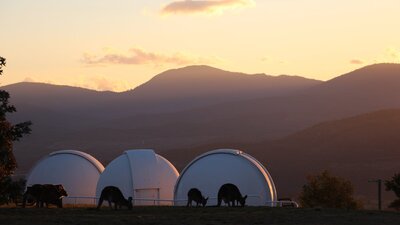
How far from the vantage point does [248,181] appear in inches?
1743

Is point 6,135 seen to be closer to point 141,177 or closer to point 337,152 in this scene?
point 141,177

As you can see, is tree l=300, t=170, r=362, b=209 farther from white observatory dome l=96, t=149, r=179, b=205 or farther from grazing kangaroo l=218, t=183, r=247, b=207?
grazing kangaroo l=218, t=183, r=247, b=207

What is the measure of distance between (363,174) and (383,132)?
31030 millimetres

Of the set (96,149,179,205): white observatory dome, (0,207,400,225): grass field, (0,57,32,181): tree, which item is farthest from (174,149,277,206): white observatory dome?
(0,57,32,181): tree

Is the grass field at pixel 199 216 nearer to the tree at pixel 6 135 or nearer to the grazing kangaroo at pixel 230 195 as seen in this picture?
the tree at pixel 6 135

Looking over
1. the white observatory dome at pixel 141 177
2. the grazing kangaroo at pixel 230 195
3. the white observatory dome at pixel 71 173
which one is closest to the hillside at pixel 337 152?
the white observatory dome at pixel 71 173

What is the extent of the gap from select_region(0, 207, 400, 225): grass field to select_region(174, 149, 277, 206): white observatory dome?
13156 mm

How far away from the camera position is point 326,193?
2010 inches

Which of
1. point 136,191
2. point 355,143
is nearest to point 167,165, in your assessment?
point 136,191

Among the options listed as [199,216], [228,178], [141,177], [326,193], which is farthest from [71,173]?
[199,216]

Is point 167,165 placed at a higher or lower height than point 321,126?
lower

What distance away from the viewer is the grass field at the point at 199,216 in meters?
24.2

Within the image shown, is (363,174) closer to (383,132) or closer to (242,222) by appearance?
(383,132)

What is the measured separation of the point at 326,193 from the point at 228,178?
9570 mm
